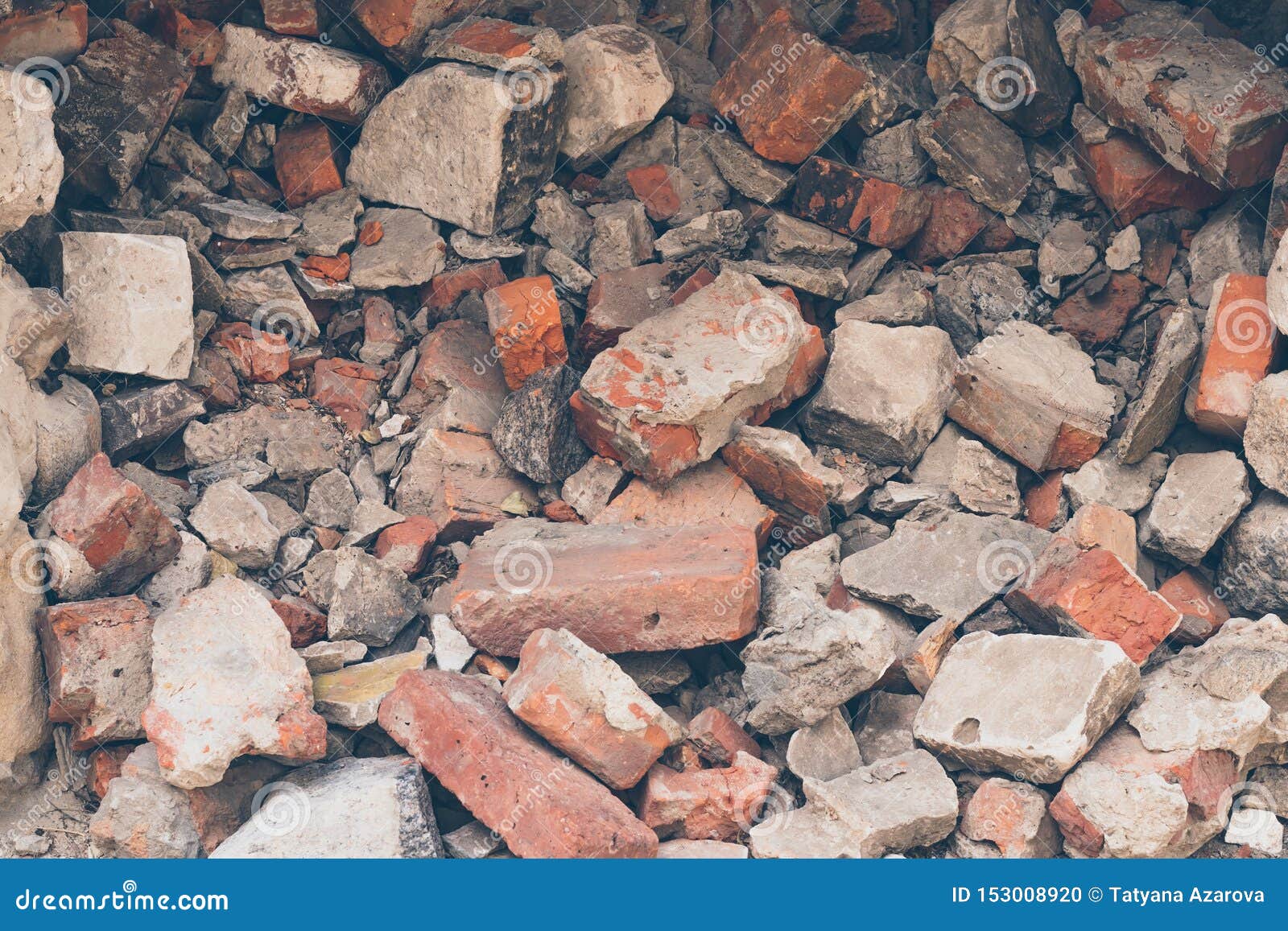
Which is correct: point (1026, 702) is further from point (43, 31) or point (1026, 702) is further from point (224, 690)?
point (43, 31)

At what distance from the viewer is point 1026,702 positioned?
5402 mm

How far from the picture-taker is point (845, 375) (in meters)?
6.99

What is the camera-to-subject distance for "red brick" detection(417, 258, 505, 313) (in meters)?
7.56

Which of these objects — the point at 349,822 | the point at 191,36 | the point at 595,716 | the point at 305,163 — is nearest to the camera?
the point at 349,822

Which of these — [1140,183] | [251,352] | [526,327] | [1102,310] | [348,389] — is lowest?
[348,389]

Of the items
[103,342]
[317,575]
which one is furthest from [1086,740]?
[103,342]

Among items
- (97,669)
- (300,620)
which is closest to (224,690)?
(97,669)

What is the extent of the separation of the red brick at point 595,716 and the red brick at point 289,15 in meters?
4.32

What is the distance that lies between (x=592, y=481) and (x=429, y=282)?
1.75 m

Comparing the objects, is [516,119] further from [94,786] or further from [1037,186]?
[94,786]

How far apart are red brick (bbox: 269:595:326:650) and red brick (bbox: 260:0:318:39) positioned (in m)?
3.51

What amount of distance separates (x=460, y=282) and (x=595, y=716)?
10.5 feet

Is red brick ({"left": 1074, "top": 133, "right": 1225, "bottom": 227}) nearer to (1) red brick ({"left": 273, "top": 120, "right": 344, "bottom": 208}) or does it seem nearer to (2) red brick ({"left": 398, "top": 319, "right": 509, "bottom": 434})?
(2) red brick ({"left": 398, "top": 319, "right": 509, "bottom": 434})

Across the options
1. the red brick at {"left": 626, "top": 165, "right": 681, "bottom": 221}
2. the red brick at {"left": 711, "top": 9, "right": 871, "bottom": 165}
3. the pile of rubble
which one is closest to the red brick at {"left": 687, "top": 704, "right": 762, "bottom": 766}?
the pile of rubble
